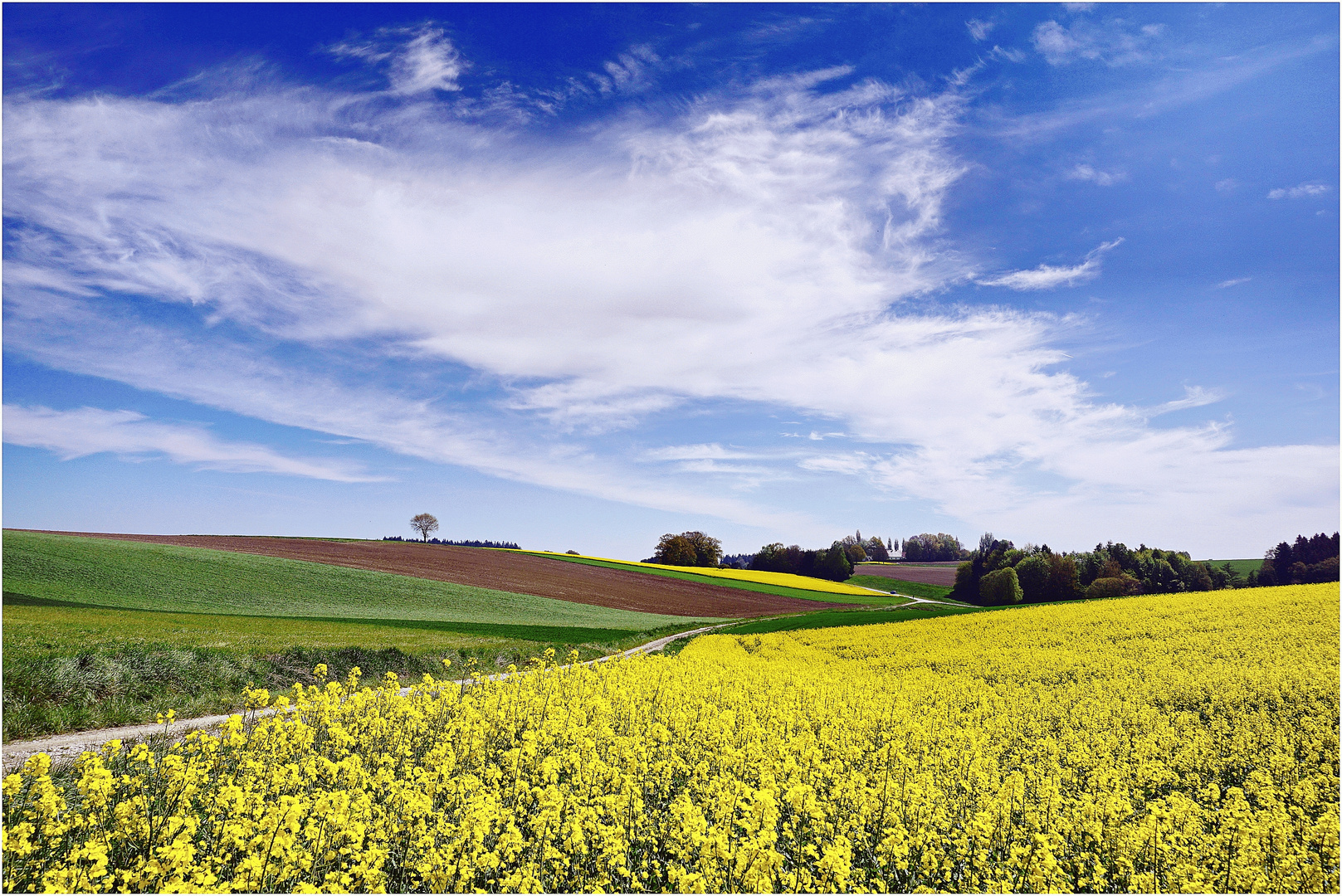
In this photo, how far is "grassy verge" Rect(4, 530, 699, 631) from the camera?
102 feet

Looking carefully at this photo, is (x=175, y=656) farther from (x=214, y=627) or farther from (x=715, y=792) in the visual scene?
(x=715, y=792)

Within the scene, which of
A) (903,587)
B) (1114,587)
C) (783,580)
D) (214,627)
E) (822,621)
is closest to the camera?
(214,627)

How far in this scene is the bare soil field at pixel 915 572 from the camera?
9131 centimetres

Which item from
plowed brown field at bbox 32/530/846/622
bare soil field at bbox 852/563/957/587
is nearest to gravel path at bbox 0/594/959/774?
plowed brown field at bbox 32/530/846/622

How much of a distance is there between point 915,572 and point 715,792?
105 meters

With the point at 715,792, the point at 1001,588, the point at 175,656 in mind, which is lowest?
the point at 1001,588

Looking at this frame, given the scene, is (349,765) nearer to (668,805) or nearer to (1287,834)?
(668,805)

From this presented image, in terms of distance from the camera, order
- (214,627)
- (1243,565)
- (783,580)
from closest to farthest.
A: (214,627) < (1243,565) < (783,580)

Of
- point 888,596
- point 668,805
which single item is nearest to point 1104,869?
point 668,805

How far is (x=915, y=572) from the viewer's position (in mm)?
102188

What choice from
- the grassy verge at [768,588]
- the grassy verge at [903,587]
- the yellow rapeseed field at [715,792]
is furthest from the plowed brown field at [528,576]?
the yellow rapeseed field at [715,792]

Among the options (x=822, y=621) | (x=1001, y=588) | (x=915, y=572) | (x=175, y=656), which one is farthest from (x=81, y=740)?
(x=915, y=572)

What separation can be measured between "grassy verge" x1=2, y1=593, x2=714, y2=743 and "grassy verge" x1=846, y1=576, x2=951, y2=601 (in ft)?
214

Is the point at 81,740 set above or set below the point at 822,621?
above
